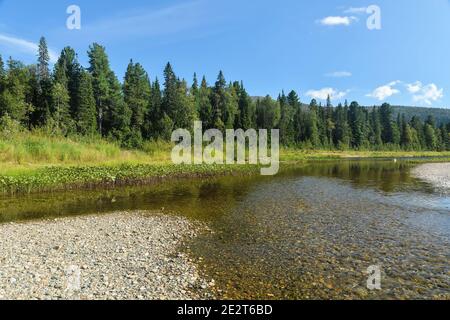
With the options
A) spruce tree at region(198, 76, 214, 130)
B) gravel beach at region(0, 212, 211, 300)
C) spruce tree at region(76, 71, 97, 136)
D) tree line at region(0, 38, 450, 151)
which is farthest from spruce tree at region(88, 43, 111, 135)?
gravel beach at region(0, 212, 211, 300)

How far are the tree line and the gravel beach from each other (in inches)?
1413

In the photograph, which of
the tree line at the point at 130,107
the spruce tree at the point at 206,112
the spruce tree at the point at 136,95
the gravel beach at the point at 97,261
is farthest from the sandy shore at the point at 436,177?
the spruce tree at the point at 206,112

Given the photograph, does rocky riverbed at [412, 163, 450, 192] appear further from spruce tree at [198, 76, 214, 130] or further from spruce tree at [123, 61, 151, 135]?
spruce tree at [198, 76, 214, 130]

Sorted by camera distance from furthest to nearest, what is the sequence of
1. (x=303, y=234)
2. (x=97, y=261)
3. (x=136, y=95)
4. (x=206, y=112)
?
1. (x=206, y=112)
2. (x=136, y=95)
3. (x=303, y=234)
4. (x=97, y=261)

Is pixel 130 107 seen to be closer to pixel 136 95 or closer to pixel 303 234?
pixel 136 95

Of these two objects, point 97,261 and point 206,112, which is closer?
point 97,261

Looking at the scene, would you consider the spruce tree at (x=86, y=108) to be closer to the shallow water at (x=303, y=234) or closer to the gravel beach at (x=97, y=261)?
the shallow water at (x=303, y=234)

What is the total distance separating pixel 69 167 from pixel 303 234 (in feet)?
80.4

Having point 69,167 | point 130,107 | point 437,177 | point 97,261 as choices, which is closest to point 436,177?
point 437,177

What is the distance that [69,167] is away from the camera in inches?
1182

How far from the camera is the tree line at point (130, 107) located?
65.4m

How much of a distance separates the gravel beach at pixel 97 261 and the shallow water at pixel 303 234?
1.14 meters

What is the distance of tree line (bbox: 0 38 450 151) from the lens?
214 ft
